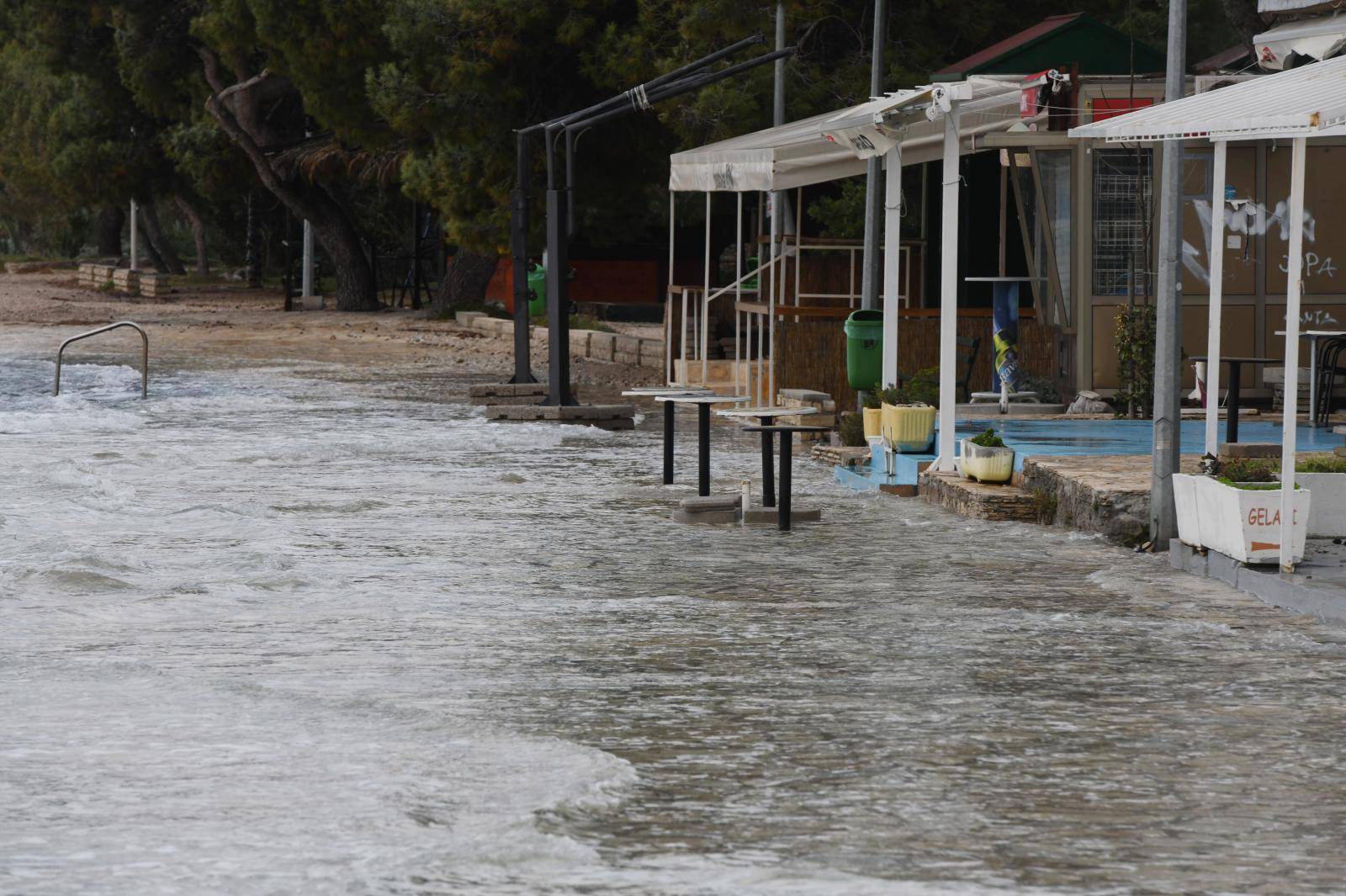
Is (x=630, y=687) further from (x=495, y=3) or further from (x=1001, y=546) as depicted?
(x=495, y=3)

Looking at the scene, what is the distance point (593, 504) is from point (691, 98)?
14.1 metres

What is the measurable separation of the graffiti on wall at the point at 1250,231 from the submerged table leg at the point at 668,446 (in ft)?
17.5

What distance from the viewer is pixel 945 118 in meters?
13.3

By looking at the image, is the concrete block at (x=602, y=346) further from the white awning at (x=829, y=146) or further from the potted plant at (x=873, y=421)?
the potted plant at (x=873, y=421)

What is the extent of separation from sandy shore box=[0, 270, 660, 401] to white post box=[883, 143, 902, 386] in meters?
8.41

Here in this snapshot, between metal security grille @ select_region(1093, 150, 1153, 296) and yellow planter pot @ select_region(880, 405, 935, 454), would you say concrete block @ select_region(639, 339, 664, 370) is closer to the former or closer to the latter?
metal security grille @ select_region(1093, 150, 1153, 296)

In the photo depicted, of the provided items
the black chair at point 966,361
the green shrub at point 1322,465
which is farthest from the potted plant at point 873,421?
the green shrub at point 1322,465

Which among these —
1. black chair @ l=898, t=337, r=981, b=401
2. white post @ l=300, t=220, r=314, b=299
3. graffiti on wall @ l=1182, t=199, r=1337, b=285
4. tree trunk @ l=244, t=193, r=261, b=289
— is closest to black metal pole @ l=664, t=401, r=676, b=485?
black chair @ l=898, t=337, r=981, b=401

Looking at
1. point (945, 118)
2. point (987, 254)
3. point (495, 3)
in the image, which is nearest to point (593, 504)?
point (945, 118)

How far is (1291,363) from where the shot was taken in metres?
8.97

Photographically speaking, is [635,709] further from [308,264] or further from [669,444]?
[308,264]

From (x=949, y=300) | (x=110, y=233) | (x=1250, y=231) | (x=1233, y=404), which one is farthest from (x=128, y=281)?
(x=1233, y=404)

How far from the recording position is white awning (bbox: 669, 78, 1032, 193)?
1358 centimetres

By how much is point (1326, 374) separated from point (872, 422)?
11.4 ft
